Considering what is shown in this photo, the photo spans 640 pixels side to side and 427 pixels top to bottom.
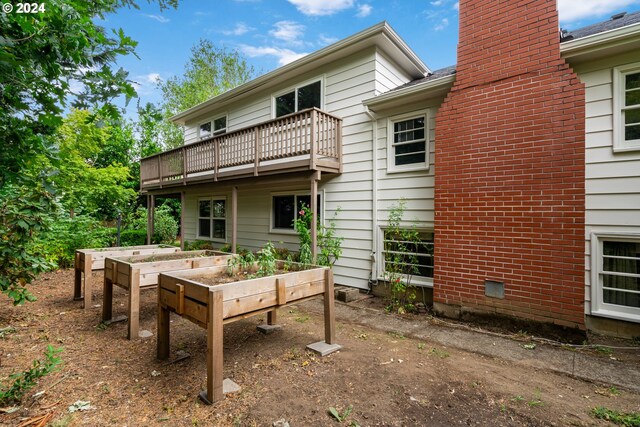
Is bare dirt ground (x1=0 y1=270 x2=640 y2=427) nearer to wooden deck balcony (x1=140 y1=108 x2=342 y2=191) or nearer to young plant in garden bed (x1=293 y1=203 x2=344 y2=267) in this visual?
young plant in garden bed (x1=293 y1=203 x2=344 y2=267)

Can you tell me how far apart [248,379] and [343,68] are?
7.26 metres

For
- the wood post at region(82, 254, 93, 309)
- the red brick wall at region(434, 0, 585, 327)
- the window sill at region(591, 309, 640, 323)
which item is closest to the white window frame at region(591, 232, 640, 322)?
the window sill at region(591, 309, 640, 323)

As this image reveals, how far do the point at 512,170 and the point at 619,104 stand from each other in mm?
1573

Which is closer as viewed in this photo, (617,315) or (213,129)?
(617,315)

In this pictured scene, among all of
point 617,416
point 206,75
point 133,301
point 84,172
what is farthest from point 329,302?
point 206,75

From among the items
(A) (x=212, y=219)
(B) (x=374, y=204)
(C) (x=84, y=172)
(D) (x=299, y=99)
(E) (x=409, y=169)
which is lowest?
(A) (x=212, y=219)

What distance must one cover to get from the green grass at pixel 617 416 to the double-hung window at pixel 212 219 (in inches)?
423

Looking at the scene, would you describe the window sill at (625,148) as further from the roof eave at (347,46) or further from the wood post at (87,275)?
the wood post at (87,275)

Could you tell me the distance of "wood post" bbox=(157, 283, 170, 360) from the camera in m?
3.51

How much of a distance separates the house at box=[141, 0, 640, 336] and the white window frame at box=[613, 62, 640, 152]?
2 cm

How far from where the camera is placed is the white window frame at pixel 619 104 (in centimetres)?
434

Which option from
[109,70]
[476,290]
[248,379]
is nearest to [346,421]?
[248,379]

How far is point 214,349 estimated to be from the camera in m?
2.72

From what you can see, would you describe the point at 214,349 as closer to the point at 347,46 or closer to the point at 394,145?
the point at 394,145
